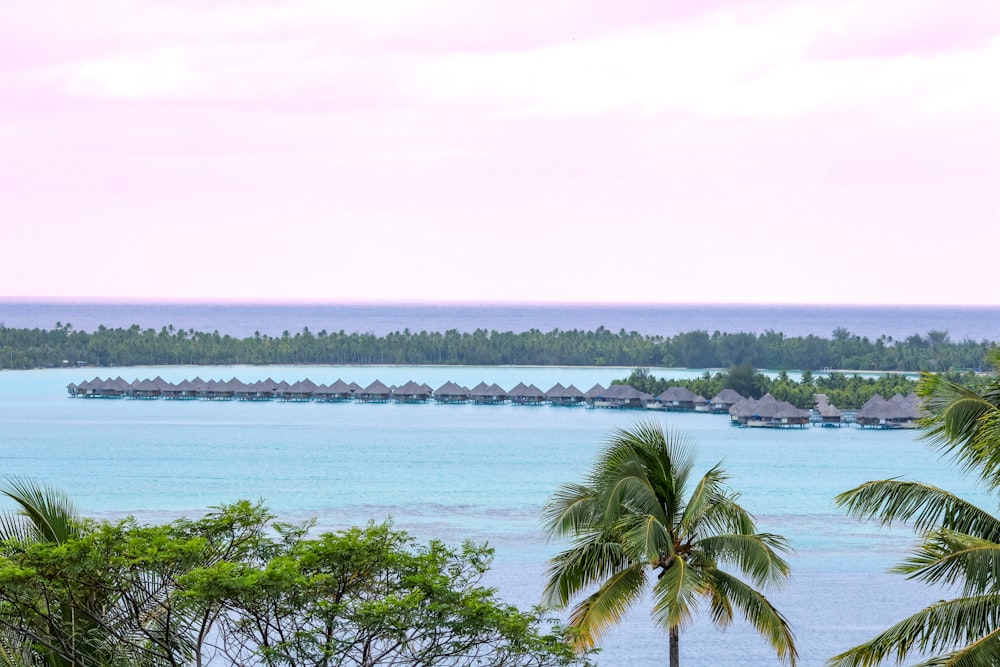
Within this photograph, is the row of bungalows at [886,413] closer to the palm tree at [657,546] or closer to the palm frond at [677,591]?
the palm tree at [657,546]

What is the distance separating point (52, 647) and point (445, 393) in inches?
2345

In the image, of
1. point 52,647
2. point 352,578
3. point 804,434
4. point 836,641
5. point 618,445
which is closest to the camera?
point 52,647

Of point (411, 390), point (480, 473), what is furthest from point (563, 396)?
point (480, 473)

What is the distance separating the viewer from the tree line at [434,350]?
9619cm

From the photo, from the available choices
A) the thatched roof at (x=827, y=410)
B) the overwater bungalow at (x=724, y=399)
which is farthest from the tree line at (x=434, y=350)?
the thatched roof at (x=827, y=410)

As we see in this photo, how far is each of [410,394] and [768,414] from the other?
20113 mm

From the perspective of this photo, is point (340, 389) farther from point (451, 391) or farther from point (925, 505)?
point (925, 505)

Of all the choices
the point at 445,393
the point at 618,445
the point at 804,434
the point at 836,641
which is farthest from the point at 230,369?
the point at 618,445

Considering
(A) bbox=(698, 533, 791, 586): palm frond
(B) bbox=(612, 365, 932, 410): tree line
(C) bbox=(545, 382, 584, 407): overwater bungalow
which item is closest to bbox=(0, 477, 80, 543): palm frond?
(A) bbox=(698, 533, 791, 586): palm frond

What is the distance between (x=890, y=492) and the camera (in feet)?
26.6

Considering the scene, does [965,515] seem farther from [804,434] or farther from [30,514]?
[804,434]

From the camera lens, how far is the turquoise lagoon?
928 inches

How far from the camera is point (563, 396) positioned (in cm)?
6675

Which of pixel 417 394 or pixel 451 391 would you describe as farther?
pixel 417 394
